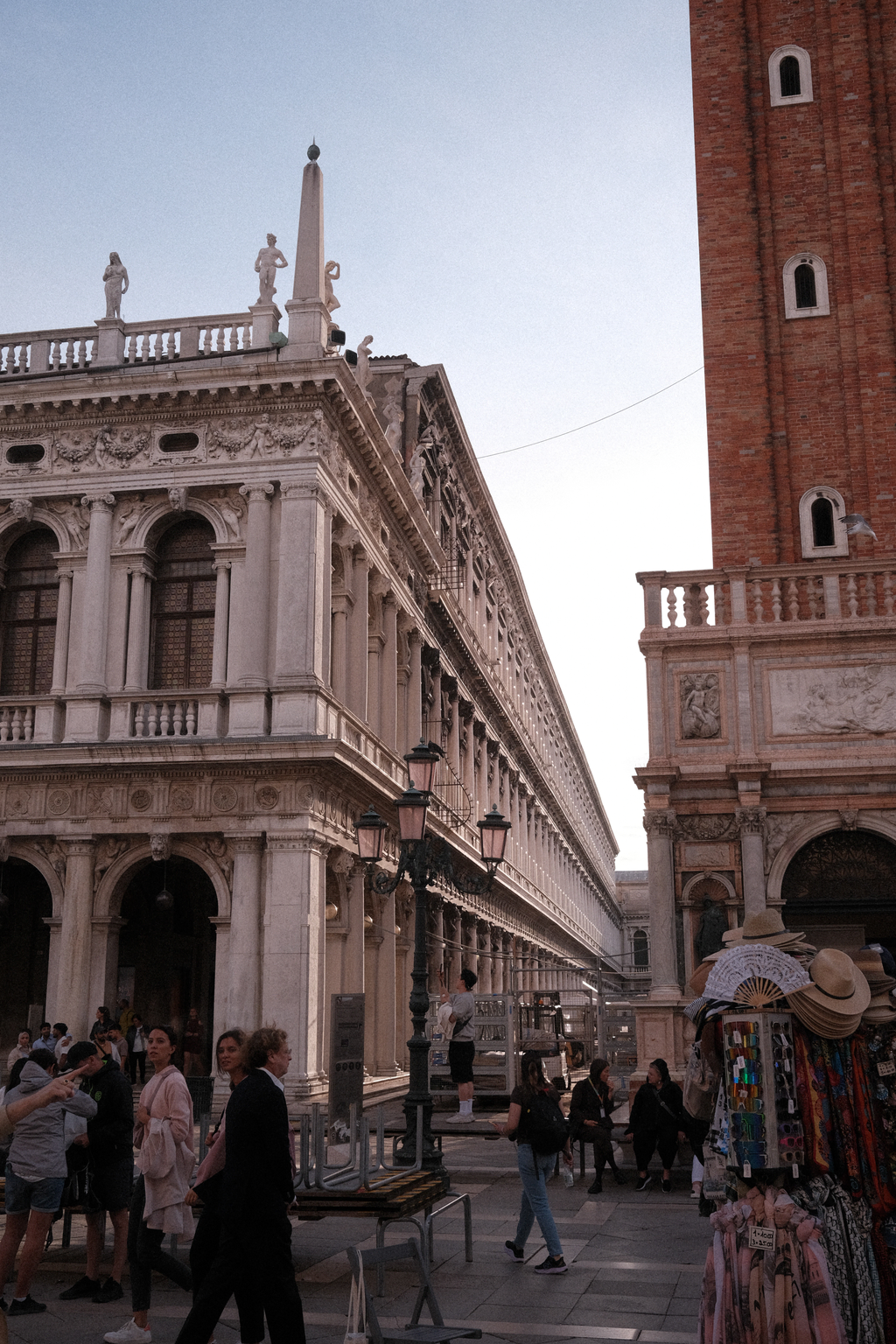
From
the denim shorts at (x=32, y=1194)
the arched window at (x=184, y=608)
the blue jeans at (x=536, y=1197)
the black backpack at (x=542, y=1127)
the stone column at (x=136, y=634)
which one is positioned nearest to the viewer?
the denim shorts at (x=32, y=1194)

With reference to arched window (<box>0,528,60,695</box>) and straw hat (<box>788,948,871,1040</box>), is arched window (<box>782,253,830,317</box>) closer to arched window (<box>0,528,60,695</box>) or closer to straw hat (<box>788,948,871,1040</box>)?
arched window (<box>0,528,60,695</box>)

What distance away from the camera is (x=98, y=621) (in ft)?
78.6

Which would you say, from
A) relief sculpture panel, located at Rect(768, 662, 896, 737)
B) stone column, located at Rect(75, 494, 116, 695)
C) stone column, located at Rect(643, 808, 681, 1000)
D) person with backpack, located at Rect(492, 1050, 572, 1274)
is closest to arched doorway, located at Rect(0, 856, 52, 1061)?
stone column, located at Rect(75, 494, 116, 695)

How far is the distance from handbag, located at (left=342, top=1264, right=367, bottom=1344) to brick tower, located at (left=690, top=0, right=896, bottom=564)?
66.9ft

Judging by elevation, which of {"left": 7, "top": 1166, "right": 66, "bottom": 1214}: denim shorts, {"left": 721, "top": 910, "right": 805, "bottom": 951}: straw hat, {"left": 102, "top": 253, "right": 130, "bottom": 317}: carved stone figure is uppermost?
{"left": 102, "top": 253, "right": 130, "bottom": 317}: carved stone figure

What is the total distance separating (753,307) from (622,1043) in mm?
14957

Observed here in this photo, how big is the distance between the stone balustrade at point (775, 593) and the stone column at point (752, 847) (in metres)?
3.05

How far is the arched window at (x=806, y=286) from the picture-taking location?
89.5 ft

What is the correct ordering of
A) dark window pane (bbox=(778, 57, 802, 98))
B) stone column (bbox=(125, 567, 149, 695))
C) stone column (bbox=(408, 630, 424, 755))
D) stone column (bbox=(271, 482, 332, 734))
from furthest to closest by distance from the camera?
stone column (bbox=(408, 630, 424, 755)) → dark window pane (bbox=(778, 57, 802, 98)) → stone column (bbox=(125, 567, 149, 695)) → stone column (bbox=(271, 482, 332, 734))

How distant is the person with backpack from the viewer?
9656 millimetres

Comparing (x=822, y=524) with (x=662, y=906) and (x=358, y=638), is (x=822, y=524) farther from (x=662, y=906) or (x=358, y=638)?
(x=662, y=906)

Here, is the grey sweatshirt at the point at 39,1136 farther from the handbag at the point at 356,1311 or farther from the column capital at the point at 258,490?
the column capital at the point at 258,490

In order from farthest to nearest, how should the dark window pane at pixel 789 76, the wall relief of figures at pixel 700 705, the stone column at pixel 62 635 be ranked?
the dark window pane at pixel 789 76 → the stone column at pixel 62 635 → the wall relief of figures at pixel 700 705

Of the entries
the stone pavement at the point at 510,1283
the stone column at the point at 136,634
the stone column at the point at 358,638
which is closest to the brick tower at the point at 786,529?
the stone pavement at the point at 510,1283
